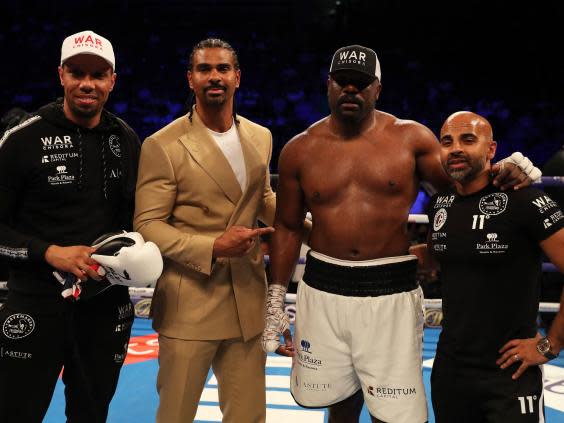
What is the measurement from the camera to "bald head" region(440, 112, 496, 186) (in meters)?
1.77

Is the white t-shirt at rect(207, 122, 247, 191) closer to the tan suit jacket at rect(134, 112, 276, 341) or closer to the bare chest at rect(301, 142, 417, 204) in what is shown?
the tan suit jacket at rect(134, 112, 276, 341)

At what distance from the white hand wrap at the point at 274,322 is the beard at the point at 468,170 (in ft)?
2.16

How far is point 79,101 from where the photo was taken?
1918 millimetres

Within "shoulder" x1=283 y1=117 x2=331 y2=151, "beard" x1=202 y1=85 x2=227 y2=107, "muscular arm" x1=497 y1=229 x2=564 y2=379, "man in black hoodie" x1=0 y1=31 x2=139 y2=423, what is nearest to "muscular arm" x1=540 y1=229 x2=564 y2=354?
"muscular arm" x1=497 y1=229 x2=564 y2=379

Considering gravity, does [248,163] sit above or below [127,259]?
above

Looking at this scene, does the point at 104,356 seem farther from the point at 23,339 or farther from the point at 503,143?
the point at 503,143

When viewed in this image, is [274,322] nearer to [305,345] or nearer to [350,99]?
[305,345]

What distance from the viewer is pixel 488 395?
5.68ft

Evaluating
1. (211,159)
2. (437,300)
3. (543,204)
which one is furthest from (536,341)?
(437,300)

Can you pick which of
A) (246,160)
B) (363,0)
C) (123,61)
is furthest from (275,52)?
(246,160)

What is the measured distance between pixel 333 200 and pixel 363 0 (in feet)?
24.7

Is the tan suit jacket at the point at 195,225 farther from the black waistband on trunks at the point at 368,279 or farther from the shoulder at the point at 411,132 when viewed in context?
the shoulder at the point at 411,132

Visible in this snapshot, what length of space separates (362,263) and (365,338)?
22 cm

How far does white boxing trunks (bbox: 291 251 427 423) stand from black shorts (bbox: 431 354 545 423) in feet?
0.39
